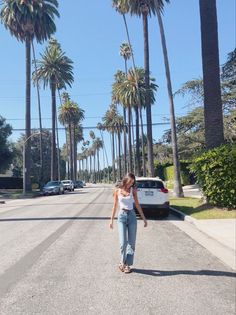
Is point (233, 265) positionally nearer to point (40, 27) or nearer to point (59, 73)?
point (40, 27)

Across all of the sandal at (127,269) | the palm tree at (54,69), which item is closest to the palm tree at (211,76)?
the sandal at (127,269)

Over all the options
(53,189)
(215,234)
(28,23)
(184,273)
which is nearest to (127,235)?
(184,273)

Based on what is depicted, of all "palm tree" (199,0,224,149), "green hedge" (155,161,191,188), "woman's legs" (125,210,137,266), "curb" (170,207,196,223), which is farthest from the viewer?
"green hedge" (155,161,191,188)

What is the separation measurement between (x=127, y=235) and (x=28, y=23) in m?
50.4

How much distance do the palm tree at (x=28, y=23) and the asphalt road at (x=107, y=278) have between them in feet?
135

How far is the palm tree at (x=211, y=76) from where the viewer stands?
65.4 feet

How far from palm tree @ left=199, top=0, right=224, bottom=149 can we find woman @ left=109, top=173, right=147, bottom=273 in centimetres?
1154

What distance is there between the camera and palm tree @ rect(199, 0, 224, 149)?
1992cm

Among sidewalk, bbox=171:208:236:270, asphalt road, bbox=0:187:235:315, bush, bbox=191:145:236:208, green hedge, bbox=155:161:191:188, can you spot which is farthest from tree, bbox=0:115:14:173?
asphalt road, bbox=0:187:235:315

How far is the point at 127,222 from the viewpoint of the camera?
8844 mm

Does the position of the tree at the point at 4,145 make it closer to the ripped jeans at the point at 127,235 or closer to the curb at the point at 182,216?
the curb at the point at 182,216

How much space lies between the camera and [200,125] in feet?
140

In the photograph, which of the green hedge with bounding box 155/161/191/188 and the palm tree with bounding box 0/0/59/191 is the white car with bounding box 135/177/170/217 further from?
the palm tree with bounding box 0/0/59/191

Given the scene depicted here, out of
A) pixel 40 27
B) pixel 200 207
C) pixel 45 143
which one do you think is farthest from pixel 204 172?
pixel 45 143
